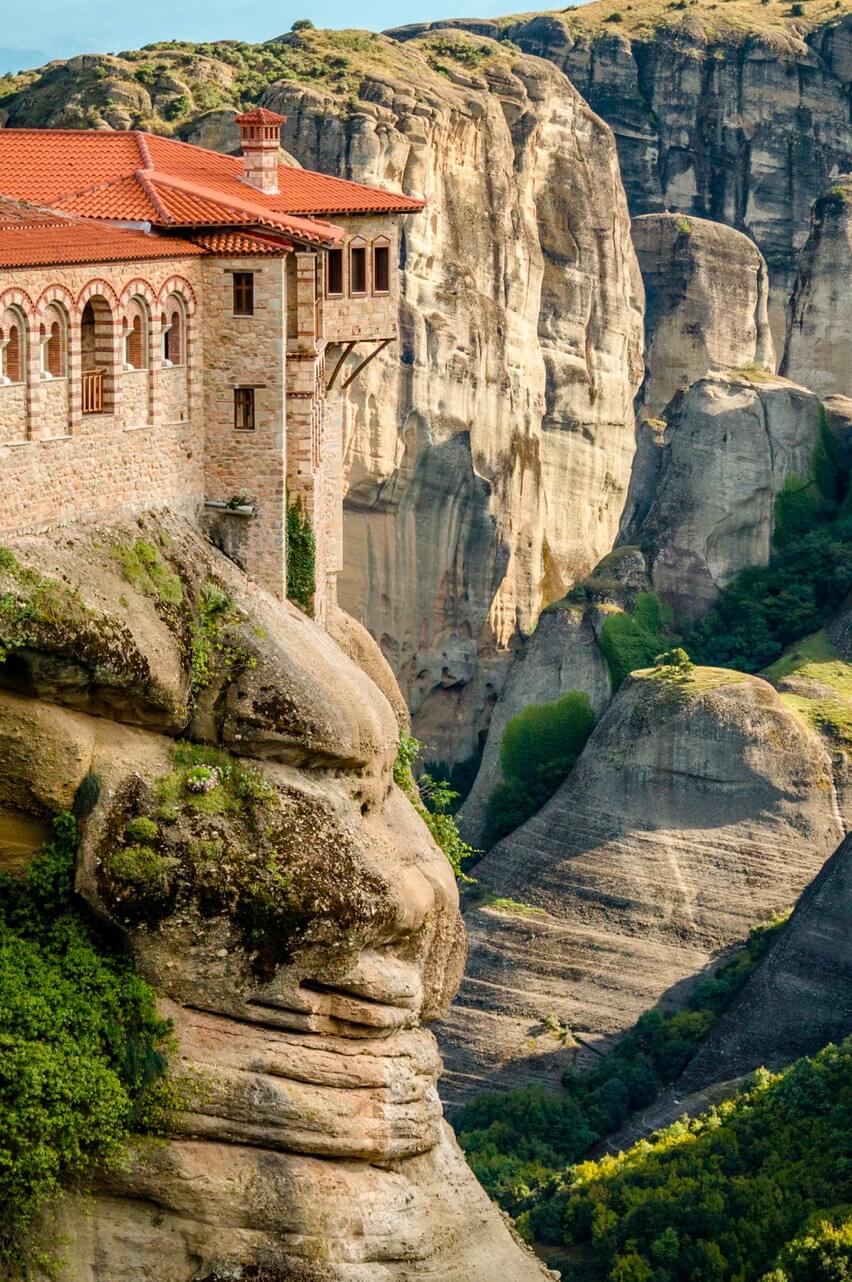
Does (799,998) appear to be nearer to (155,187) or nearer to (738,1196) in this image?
(738,1196)

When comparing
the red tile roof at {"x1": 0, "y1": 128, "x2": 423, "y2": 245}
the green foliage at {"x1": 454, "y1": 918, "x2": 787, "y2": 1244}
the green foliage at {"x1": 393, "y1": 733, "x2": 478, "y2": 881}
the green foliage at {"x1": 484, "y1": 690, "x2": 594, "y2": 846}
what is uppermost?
the red tile roof at {"x1": 0, "y1": 128, "x2": 423, "y2": 245}

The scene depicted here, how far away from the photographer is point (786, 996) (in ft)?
233

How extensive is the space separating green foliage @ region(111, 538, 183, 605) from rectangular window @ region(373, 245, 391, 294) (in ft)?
30.2

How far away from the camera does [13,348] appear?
3909 cm

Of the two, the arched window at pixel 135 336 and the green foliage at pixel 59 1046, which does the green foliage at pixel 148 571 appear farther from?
the green foliage at pixel 59 1046

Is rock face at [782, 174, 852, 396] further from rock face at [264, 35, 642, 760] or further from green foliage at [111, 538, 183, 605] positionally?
green foliage at [111, 538, 183, 605]

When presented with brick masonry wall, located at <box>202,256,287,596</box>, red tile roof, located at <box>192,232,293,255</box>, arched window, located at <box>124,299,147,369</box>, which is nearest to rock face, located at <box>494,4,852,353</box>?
brick masonry wall, located at <box>202,256,287,596</box>

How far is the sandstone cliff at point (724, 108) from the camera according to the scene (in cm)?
13675

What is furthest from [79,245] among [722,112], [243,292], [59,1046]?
[722,112]

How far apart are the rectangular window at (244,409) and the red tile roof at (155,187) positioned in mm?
2387

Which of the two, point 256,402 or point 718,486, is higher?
point 256,402

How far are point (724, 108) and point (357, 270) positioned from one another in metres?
91.6

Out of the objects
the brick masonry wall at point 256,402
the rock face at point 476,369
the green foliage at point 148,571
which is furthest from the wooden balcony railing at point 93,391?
the rock face at point 476,369

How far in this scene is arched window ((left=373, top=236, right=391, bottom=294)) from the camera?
4966cm
